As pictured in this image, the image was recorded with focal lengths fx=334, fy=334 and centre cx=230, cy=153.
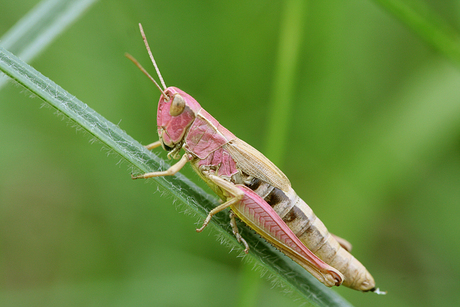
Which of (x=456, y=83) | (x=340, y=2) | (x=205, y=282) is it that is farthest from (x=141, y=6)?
(x=456, y=83)

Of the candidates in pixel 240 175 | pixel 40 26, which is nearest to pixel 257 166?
pixel 240 175

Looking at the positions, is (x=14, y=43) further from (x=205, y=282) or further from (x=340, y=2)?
(x=340, y=2)

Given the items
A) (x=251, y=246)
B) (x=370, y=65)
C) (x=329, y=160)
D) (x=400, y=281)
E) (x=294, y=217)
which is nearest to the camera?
(x=251, y=246)

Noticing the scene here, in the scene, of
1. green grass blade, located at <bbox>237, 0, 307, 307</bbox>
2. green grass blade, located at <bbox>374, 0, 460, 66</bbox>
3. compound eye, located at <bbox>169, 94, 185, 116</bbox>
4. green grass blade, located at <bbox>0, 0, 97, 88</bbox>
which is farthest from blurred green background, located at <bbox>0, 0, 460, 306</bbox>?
green grass blade, located at <bbox>0, 0, 97, 88</bbox>

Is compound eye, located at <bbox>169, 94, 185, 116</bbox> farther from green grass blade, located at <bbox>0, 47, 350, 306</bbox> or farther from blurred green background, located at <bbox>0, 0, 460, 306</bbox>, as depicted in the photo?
blurred green background, located at <bbox>0, 0, 460, 306</bbox>

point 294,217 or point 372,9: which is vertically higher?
point 372,9
